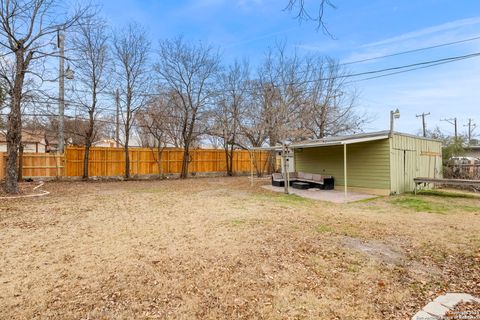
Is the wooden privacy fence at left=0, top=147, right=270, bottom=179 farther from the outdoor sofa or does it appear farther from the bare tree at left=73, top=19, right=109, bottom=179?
the outdoor sofa

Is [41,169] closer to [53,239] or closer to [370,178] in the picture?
[53,239]

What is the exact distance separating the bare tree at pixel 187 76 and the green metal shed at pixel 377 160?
24.9ft

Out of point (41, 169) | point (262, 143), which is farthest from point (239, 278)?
point (262, 143)

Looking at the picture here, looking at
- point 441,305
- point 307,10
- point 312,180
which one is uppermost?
point 307,10

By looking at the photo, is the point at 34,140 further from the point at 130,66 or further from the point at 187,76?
the point at 187,76

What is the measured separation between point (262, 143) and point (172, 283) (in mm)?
15751

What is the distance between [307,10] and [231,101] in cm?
1537

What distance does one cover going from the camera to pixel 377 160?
404 inches

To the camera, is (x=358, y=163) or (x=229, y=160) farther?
(x=229, y=160)

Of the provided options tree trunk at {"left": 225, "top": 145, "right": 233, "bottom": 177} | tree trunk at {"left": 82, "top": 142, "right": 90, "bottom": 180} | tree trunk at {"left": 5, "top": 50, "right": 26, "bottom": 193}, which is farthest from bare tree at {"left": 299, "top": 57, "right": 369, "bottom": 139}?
tree trunk at {"left": 5, "top": 50, "right": 26, "bottom": 193}

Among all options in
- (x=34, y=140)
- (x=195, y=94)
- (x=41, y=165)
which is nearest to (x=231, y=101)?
(x=195, y=94)

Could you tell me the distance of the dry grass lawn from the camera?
2.47m

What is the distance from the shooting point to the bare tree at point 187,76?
16.1 m

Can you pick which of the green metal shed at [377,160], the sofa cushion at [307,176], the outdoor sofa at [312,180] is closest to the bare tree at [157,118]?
the outdoor sofa at [312,180]
